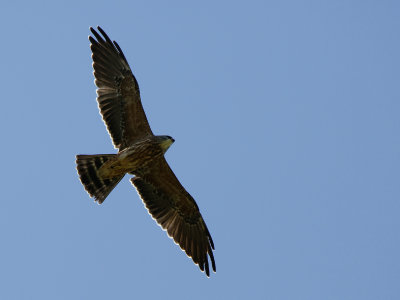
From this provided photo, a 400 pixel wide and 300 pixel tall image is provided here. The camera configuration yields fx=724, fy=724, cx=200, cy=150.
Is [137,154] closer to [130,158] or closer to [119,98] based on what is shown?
[130,158]

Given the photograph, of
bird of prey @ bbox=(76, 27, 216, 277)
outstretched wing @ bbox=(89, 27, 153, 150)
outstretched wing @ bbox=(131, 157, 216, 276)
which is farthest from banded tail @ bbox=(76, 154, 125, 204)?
outstretched wing @ bbox=(131, 157, 216, 276)

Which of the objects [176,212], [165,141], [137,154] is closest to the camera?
[165,141]

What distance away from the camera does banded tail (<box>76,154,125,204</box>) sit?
14.9m

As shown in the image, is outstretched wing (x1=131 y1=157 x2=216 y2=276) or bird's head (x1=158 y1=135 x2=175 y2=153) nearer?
bird's head (x1=158 y1=135 x2=175 y2=153)

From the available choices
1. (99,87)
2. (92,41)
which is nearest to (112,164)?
(99,87)

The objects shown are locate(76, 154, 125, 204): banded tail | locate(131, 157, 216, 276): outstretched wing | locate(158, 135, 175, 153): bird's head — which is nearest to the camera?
locate(158, 135, 175, 153): bird's head

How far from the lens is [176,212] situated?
1606cm

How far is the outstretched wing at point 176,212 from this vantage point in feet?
51.6

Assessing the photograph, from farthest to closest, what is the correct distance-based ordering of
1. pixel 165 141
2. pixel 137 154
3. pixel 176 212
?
1. pixel 176 212
2. pixel 137 154
3. pixel 165 141

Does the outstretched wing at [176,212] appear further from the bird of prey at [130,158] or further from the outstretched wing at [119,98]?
the outstretched wing at [119,98]

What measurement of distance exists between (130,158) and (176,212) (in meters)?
1.91

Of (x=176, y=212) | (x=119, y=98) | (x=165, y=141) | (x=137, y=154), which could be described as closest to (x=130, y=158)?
(x=137, y=154)

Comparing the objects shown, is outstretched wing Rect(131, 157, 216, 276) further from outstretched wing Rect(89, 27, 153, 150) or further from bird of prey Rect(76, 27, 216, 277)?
outstretched wing Rect(89, 27, 153, 150)

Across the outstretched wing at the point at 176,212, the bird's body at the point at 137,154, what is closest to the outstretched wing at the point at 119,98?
the bird's body at the point at 137,154
